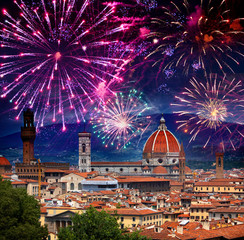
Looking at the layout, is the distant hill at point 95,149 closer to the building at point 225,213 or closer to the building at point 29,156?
the building at point 29,156

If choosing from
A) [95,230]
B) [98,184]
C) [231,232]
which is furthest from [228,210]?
[98,184]

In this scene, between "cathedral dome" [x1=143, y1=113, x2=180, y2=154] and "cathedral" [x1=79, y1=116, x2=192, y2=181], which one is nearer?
"cathedral" [x1=79, y1=116, x2=192, y2=181]

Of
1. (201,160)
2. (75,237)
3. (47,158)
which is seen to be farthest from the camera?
(47,158)

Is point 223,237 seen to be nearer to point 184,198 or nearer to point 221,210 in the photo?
point 221,210

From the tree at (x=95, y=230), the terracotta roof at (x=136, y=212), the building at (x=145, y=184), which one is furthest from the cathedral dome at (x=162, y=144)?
the tree at (x=95, y=230)

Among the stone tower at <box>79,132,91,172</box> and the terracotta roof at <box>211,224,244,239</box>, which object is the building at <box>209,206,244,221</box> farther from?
the stone tower at <box>79,132,91,172</box>

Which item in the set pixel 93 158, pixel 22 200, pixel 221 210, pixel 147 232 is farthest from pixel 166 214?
pixel 93 158

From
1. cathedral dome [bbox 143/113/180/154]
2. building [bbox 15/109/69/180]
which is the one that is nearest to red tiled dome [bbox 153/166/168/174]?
cathedral dome [bbox 143/113/180/154]
